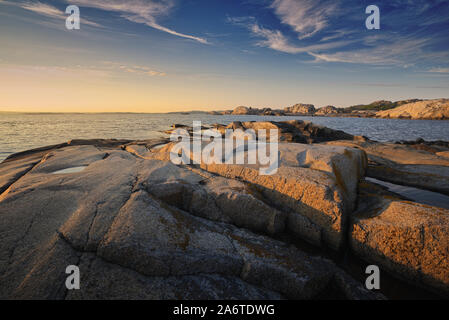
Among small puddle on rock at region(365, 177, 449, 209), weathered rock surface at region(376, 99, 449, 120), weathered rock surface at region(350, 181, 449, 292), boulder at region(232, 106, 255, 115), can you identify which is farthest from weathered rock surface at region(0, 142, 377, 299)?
boulder at region(232, 106, 255, 115)

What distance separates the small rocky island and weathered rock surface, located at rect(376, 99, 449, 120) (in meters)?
142

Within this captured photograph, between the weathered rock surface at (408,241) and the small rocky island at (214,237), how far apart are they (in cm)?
2

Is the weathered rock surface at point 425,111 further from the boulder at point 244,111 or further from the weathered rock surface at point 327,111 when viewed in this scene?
the boulder at point 244,111

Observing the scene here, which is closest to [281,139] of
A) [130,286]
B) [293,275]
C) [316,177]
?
[316,177]

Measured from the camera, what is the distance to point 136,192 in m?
4.73

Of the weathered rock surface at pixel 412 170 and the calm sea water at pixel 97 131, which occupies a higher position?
the calm sea water at pixel 97 131

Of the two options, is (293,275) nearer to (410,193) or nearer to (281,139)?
(410,193)

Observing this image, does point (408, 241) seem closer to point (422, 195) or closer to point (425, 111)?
point (422, 195)

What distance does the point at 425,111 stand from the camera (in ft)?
341

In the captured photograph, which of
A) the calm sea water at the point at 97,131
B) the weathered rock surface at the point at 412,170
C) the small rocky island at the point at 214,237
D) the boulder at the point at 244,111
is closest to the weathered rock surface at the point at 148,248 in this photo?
the small rocky island at the point at 214,237

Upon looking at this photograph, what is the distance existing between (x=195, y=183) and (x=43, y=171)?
5.46m

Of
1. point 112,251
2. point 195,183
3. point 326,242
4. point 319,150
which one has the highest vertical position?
point 319,150

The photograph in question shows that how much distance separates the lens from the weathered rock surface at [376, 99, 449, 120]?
322ft

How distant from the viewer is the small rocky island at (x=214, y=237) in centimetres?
311
